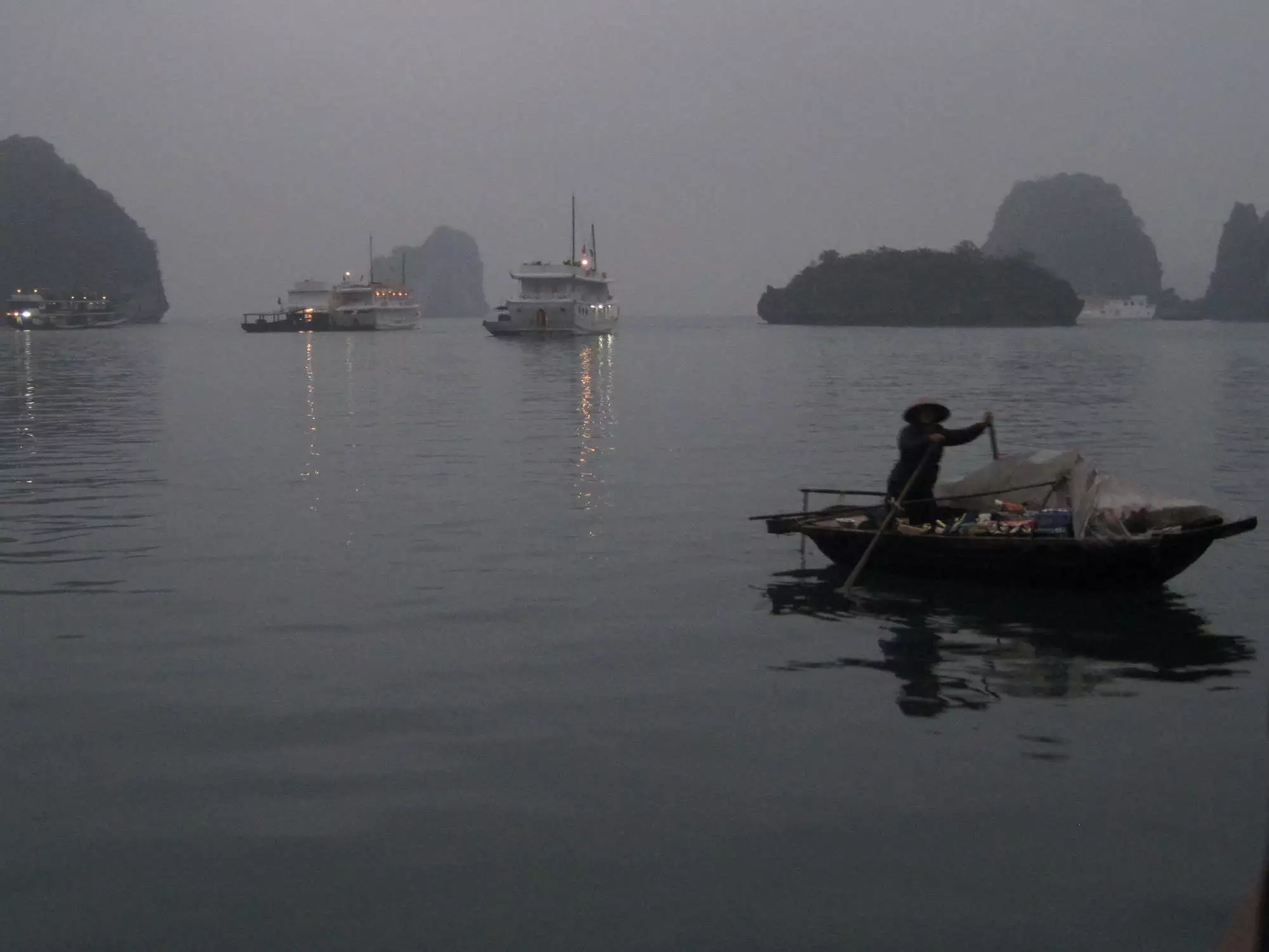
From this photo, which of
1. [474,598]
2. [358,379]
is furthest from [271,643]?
[358,379]

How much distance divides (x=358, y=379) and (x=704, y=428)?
25.6 meters

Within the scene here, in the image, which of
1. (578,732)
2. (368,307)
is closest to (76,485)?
(578,732)

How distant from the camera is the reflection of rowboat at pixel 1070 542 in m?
11.4

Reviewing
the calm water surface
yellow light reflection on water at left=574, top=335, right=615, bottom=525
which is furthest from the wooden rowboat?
yellow light reflection on water at left=574, top=335, right=615, bottom=525

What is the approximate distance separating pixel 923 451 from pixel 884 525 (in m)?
1.09

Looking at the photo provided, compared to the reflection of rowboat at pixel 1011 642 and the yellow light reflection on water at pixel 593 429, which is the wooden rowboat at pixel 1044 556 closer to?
the reflection of rowboat at pixel 1011 642

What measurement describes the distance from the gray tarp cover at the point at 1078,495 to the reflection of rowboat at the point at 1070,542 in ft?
0.03

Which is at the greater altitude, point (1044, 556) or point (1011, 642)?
point (1044, 556)

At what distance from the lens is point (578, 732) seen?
858cm

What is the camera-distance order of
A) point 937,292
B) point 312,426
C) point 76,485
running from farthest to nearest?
point 937,292 < point 312,426 < point 76,485

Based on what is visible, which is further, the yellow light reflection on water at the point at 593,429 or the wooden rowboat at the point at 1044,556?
the yellow light reflection on water at the point at 593,429

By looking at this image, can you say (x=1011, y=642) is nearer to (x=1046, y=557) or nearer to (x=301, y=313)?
(x=1046, y=557)

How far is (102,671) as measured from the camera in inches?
392

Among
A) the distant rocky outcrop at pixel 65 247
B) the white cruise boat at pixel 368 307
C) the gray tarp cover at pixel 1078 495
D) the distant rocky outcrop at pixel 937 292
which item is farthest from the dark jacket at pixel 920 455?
the distant rocky outcrop at pixel 65 247
